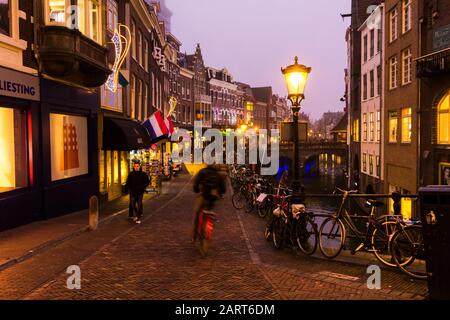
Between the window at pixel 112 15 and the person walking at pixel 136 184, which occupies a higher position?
the window at pixel 112 15

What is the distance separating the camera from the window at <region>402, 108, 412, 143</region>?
74.2 feet

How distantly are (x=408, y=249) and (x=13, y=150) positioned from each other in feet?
31.5

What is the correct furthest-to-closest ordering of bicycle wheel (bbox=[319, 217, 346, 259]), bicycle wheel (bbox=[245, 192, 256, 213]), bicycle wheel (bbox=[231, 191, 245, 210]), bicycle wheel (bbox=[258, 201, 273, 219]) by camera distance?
1. bicycle wheel (bbox=[231, 191, 245, 210])
2. bicycle wheel (bbox=[245, 192, 256, 213])
3. bicycle wheel (bbox=[258, 201, 273, 219])
4. bicycle wheel (bbox=[319, 217, 346, 259])

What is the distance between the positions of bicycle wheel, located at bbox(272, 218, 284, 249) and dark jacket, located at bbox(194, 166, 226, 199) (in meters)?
1.43

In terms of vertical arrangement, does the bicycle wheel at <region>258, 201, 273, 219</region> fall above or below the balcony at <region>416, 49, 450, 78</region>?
below

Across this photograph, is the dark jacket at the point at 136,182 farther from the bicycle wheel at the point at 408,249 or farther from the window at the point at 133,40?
the window at the point at 133,40

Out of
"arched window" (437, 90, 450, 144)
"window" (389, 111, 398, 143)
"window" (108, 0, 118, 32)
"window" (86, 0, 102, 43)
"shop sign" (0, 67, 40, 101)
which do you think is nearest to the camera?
"shop sign" (0, 67, 40, 101)

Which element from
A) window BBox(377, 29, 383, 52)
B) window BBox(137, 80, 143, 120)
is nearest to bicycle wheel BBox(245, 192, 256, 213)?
window BBox(137, 80, 143, 120)

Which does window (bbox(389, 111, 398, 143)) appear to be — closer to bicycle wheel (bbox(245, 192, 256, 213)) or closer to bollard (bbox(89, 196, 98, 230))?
bicycle wheel (bbox(245, 192, 256, 213))

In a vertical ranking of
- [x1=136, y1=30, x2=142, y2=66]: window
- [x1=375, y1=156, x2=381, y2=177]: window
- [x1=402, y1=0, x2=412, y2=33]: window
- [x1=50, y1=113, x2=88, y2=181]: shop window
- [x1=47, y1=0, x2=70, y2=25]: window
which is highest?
[x1=402, y1=0, x2=412, y2=33]: window

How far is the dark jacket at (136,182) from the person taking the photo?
1259cm

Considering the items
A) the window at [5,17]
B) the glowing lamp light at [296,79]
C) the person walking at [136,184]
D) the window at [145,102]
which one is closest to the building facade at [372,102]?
the window at [145,102]

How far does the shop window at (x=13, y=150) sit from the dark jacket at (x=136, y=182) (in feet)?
8.67
